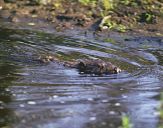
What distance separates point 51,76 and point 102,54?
82.2 inches

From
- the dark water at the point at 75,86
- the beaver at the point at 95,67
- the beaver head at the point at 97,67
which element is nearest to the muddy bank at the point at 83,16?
the dark water at the point at 75,86

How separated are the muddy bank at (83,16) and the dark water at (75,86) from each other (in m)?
1.30

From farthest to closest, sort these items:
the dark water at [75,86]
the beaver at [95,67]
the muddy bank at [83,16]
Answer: the muddy bank at [83,16], the beaver at [95,67], the dark water at [75,86]

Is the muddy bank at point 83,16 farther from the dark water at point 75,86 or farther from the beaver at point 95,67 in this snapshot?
the beaver at point 95,67

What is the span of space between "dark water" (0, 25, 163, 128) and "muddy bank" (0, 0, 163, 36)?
4.25ft

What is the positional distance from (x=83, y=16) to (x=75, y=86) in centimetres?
568

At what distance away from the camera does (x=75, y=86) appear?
7.77m

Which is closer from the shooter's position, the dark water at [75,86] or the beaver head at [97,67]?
the dark water at [75,86]

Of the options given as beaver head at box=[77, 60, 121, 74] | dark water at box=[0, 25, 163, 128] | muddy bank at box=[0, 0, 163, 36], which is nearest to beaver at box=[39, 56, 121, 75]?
beaver head at box=[77, 60, 121, 74]

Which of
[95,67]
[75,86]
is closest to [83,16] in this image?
[95,67]

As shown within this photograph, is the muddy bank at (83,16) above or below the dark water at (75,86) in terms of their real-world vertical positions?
above

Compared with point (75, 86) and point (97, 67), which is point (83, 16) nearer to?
point (97, 67)

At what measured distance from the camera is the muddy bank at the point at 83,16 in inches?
496

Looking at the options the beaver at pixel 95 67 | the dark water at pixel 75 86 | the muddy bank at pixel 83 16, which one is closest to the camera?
the dark water at pixel 75 86
